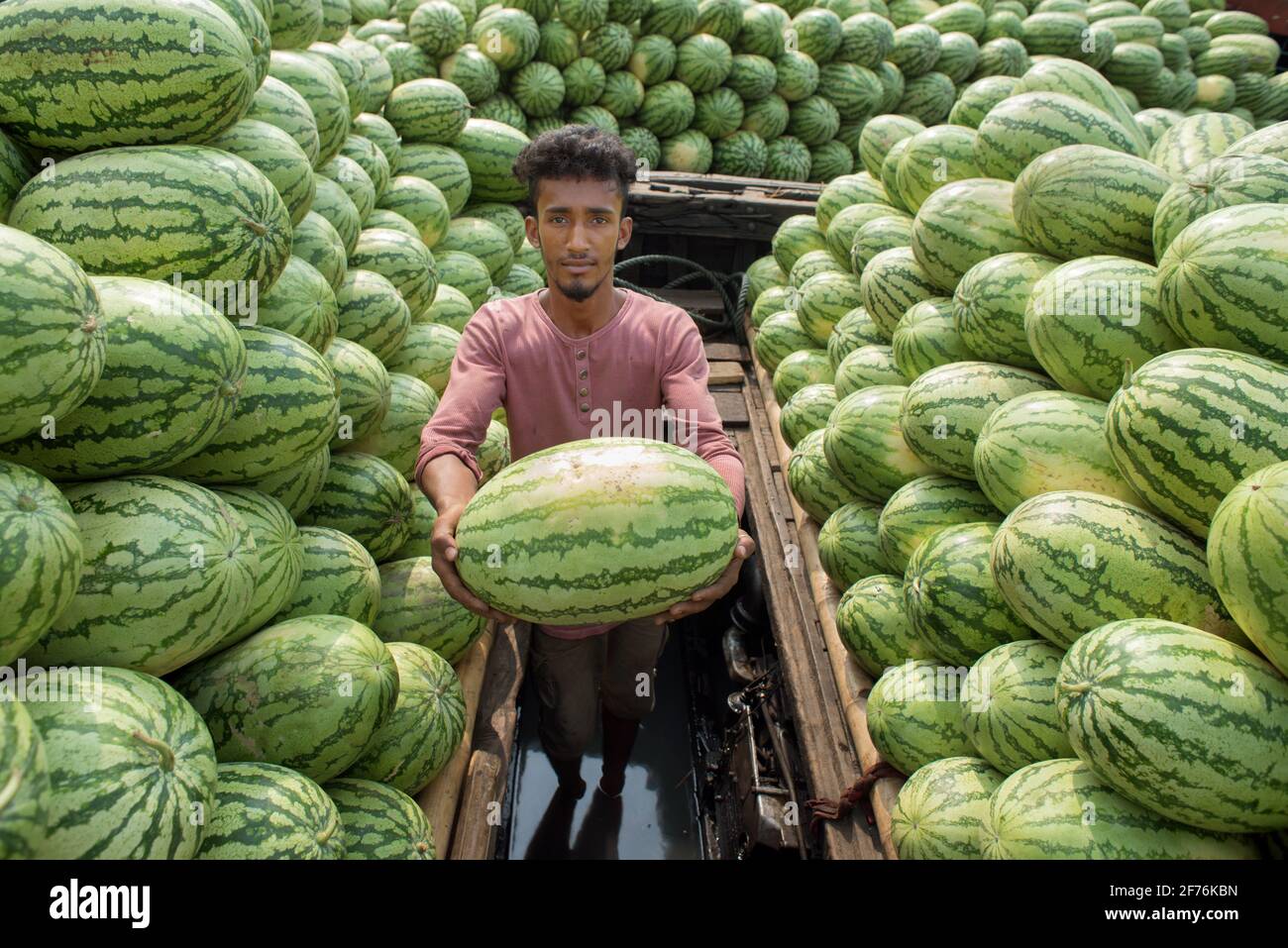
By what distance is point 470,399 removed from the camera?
248 cm

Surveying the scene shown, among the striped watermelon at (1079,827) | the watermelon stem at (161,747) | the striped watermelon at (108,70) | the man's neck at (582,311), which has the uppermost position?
the striped watermelon at (108,70)

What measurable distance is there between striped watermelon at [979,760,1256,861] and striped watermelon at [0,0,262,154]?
263cm

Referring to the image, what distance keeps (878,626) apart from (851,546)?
1.45 ft

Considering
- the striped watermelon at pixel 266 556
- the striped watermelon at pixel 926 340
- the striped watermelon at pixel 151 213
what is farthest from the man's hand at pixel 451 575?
the striped watermelon at pixel 926 340

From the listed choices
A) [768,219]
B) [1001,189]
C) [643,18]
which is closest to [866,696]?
[1001,189]

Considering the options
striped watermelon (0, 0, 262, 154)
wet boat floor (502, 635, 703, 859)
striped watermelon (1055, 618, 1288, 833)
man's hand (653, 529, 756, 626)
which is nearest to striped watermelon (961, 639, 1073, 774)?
striped watermelon (1055, 618, 1288, 833)

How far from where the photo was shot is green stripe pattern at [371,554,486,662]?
2643 mm

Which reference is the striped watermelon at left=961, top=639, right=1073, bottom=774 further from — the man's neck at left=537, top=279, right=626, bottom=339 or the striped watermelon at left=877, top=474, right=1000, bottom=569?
the man's neck at left=537, top=279, right=626, bottom=339

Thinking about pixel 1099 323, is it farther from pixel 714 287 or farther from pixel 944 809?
pixel 714 287

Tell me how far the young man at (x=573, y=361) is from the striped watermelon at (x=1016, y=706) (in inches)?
31.7

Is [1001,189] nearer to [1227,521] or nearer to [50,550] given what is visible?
[1227,521]

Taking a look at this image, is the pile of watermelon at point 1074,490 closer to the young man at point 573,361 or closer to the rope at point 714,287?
the young man at point 573,361

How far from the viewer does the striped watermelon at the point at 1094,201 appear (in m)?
2.54

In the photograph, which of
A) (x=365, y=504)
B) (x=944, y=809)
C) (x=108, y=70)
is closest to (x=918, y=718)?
(x=944, y=809)
